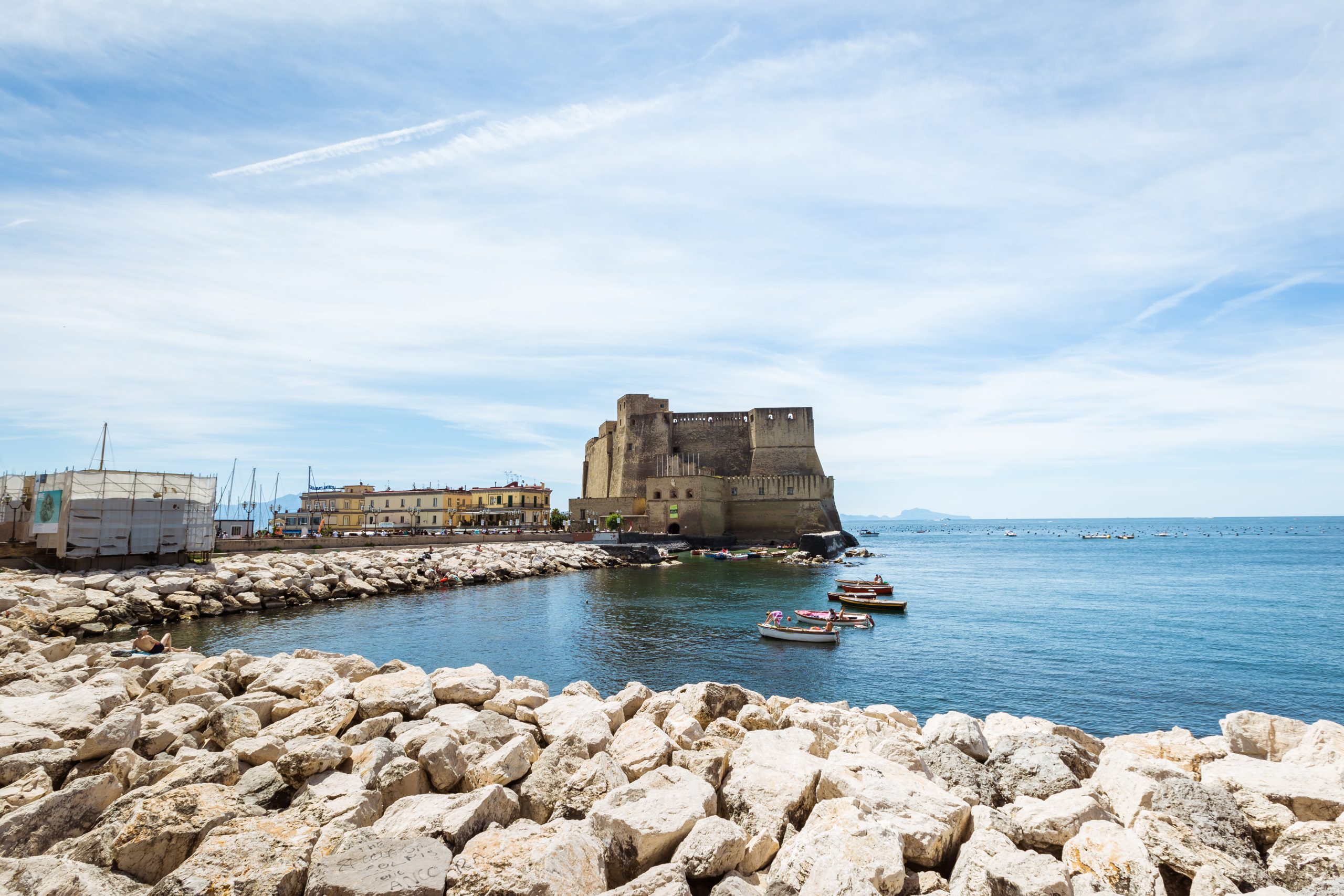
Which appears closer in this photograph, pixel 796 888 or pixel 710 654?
pixel 796 888

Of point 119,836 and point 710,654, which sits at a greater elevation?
point 119,836

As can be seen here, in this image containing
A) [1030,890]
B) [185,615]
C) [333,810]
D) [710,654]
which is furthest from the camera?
[185,615]

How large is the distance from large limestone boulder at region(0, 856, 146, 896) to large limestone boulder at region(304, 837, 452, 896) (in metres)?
0.98

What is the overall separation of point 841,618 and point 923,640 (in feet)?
8.48

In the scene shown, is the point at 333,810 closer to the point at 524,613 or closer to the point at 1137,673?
the point at 1137,673

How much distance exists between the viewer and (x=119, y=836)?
399 centimetres

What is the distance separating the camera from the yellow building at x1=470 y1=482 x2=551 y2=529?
53.4m

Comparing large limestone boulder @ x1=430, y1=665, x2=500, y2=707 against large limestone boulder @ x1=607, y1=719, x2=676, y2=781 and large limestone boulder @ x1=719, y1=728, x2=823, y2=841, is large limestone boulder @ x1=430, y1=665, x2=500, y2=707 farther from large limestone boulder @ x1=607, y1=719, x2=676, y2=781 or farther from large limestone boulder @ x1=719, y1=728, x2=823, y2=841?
large limestone boulder @ x1=719, y1=728, x2=823, y2=841

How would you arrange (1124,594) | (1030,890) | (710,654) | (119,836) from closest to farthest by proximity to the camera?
(1030,890) → (119,836) → (710,654) → (1124,594)

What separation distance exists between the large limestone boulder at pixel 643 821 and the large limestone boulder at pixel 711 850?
99 mm

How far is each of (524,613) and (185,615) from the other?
360 inches

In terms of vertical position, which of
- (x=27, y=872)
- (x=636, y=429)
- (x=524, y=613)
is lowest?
(x=524, y=613)

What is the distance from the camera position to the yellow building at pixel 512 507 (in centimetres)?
5338

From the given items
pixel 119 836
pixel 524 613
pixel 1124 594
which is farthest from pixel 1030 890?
pixel 1124 594
